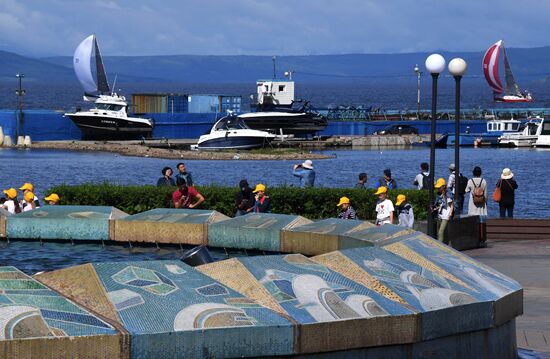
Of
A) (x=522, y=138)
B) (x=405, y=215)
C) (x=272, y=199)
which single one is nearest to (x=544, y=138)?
(x=522, y=138)

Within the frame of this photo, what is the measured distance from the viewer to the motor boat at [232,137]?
254ft

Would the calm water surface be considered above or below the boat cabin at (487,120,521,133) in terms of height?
below

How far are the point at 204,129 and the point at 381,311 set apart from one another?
77.4m

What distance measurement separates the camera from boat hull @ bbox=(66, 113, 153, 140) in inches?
3216

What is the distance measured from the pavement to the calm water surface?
15.1 m

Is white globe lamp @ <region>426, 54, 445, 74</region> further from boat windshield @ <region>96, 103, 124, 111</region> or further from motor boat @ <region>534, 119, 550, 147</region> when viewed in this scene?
motor boat @ <region>534, 119, 550, 147</region>

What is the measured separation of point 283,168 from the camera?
2606 inches

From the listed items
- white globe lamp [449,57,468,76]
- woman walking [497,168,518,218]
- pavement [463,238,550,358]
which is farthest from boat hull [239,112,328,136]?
white globe lamp [449,57,468,76]

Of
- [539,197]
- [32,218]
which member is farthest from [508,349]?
[539,197]

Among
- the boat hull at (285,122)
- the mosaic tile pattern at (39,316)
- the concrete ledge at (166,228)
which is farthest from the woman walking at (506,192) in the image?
the boat hull at (285,122)

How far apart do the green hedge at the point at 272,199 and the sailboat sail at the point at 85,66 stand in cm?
6902

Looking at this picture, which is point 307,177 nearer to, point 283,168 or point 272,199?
point 272,199

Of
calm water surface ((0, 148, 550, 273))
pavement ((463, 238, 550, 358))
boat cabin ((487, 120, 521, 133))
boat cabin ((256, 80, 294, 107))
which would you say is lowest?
calm water surface ((0, 148, 550, 273))

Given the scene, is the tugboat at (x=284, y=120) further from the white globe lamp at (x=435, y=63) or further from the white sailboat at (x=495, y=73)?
the white globe lamp at (x=435, y=63)
